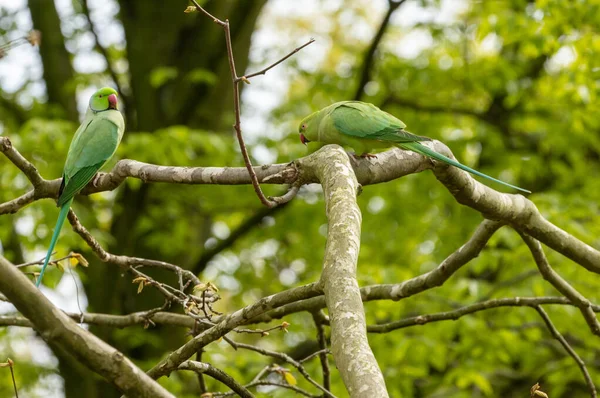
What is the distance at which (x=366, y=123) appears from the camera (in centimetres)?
344

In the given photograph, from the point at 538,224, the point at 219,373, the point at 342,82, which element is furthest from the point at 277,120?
the point at 219,373

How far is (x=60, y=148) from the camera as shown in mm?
6309

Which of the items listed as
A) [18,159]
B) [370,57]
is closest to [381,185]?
[370,57]

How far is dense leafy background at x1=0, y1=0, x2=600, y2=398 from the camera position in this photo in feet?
20.7

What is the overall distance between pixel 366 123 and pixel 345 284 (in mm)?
1695

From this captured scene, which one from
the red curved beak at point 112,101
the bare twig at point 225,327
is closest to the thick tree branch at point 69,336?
the bare twig at point 225,327

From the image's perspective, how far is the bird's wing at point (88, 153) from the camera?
11.1 ft

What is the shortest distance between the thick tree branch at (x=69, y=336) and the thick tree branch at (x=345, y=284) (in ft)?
1.39

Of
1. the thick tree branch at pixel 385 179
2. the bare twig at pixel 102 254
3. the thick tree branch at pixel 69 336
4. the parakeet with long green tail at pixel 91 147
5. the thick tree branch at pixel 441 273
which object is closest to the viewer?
the thick tree branch at pixel 69 336

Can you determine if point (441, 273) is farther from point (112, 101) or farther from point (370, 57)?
point (370, 57)

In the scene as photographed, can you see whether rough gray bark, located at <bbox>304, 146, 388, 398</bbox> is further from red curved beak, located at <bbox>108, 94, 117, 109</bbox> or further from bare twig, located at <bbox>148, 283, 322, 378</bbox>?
red curved beak, located at <bbox>108, 94, 117, 109</bbox>

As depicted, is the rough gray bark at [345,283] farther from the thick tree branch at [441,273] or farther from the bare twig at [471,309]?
the bare twig at [471,309]

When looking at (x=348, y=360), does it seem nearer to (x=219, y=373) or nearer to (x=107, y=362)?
(x=107, y=362)

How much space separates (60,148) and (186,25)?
2987 millimetres
